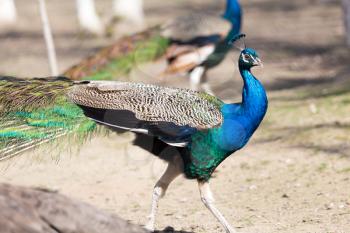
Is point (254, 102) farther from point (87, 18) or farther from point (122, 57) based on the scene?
point (87, 18)

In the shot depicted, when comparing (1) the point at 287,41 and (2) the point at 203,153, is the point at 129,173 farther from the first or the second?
(1) the point at 287,41

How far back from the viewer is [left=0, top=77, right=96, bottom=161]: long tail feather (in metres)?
6.16

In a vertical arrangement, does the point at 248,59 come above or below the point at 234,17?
above

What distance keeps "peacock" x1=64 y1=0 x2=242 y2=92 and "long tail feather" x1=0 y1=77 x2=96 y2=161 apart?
3.30 metres

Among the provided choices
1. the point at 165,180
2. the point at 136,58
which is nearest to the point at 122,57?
the point at 136,58

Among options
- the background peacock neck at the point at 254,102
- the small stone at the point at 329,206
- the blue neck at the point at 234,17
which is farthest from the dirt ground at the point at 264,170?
the blue neck at the point at 234,17

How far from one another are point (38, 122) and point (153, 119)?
0.88 meters

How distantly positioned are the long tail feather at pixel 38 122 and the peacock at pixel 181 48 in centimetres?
330

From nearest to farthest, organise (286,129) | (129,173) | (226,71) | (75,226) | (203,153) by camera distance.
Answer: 1. (75,226)
2. (203,153)
3. (129,173)
4. (286,129)
5. (226,71)

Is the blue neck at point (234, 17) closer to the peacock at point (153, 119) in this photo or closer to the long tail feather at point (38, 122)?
the peacock at point (153, 119)

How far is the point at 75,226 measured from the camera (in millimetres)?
4207

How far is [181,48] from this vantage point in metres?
10.1

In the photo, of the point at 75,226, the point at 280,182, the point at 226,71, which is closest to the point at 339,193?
the point at 280,182

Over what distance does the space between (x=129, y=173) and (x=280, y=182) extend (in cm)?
148
